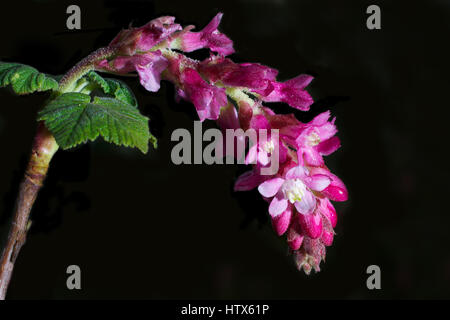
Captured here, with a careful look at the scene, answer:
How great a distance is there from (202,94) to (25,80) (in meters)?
0.37

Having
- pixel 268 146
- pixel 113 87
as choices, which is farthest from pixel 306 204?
pixel 113 87

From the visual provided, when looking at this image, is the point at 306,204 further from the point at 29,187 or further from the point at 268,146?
the point at 29,187

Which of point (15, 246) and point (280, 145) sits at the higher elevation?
point (280, 145)

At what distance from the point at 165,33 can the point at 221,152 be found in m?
0.27

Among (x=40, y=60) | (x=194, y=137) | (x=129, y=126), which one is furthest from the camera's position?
(x=40, y=60)

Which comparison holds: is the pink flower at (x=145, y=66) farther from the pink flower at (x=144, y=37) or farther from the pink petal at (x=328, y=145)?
the pink petal at (x=328, y=145)

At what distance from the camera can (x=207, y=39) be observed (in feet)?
3.64

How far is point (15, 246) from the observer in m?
1.12

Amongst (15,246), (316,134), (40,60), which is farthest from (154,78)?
(40,60)

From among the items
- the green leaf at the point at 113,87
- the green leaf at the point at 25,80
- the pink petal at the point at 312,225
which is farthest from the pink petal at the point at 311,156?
the green leaf at the point at 25,80

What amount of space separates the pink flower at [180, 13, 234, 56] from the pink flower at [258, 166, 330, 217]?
32 cm

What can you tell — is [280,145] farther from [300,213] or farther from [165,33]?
[165,33]

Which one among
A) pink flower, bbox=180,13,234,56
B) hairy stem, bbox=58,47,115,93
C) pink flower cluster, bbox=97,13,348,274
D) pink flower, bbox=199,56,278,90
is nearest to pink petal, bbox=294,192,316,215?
pink flower cluster, bbox=97,13,348,274

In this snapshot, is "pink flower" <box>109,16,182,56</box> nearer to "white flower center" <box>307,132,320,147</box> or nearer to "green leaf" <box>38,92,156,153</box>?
"green leaf" <box>38,92,156,153</box>
